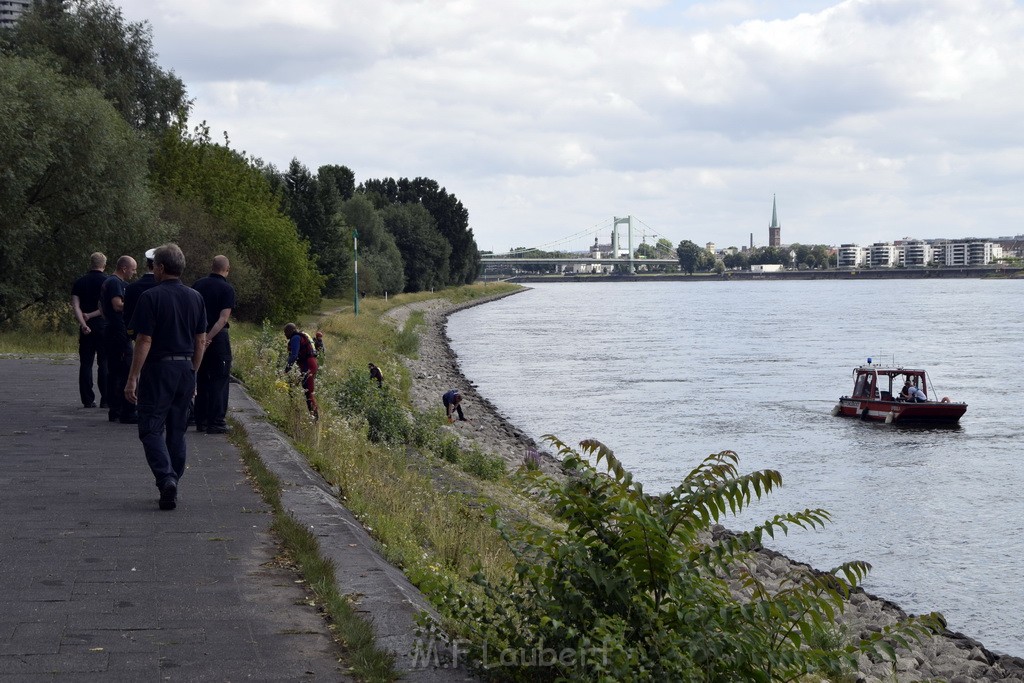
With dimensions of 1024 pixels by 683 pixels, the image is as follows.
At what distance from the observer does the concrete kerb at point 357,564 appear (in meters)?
5.18

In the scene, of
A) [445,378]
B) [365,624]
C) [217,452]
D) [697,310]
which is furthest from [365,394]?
[697,310]

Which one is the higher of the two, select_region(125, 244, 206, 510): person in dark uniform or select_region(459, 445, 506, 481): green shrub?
select_region(125, 244, 206, 510): person in dark uniform

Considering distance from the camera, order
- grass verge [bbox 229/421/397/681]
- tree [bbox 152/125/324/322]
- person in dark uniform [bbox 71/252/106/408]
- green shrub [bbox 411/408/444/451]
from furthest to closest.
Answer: tree [bbox 152/125/324/322], green shrub [bbox 411/408/444/451], person in dark uniform [bbox 71/252/106/408], grass verge [bbox 229/421/397/681]

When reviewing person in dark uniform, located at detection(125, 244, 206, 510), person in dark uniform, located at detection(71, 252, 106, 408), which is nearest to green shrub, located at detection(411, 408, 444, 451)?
person in dark uniform, located at detection(71, 252, 106, 408)

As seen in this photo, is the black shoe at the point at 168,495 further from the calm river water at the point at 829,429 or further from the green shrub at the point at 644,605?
the calm river water at the point at 829,429

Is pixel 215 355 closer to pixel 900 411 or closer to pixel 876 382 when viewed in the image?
pixel 900 411

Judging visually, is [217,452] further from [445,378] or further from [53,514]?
[445,378]

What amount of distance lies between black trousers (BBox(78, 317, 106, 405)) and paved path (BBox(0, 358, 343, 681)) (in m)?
3.09

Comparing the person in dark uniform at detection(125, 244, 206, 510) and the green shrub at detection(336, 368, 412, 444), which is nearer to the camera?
the person in dark uniform at detection(125, 244, 206, 510)

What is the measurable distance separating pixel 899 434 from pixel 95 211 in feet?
80.8

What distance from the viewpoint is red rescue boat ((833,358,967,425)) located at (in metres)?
35.3

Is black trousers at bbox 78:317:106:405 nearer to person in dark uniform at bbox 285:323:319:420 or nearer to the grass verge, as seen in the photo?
person in dark uniform at bbox 285:323:319:420

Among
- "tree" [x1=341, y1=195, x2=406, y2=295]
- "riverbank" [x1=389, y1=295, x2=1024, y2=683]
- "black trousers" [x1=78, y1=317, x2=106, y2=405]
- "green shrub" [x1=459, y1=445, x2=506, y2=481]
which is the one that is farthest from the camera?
"tree" [x1=341, y1=195, x2=406, y2=295]

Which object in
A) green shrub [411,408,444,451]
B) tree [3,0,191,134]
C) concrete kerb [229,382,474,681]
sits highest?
tree [3,0,191,134]
